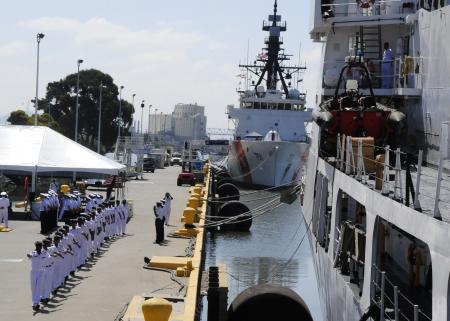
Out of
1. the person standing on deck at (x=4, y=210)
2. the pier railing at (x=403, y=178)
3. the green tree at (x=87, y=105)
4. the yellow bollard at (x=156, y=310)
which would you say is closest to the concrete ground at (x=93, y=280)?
the person standing on deck at (x=4, y=210)

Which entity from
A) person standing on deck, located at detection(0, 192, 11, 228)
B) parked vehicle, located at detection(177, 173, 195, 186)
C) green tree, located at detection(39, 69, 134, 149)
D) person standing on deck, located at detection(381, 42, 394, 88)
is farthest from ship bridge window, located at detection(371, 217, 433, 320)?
green tree, located at detection(39, 69, 134, 149)

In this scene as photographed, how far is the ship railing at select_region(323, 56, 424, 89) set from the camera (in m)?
17.3

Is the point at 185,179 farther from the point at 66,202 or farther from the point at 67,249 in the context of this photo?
the point at 67,249

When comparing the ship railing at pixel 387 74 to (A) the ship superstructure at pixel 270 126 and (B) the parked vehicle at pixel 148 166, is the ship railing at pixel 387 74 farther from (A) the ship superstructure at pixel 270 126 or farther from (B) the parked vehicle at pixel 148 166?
(B) the parked vehicle at pixel 148 166

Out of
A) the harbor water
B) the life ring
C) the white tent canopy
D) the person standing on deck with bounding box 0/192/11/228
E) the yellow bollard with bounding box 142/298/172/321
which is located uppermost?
the life ring

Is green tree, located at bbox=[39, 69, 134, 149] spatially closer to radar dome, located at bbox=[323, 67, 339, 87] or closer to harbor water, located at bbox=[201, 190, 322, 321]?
harbor water, located at bbox=[201, 190, 322, 321]

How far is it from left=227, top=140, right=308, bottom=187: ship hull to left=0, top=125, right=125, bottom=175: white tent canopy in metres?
19.0

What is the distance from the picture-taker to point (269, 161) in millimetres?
45844

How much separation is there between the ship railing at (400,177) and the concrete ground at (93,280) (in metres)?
3.69

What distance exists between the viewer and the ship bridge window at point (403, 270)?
1068 cm

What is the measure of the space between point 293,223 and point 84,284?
20.7 metres

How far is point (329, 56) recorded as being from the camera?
21.9m

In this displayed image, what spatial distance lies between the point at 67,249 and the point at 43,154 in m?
11.6

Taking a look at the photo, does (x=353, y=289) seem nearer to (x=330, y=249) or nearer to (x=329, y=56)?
(x=330, y=249)
